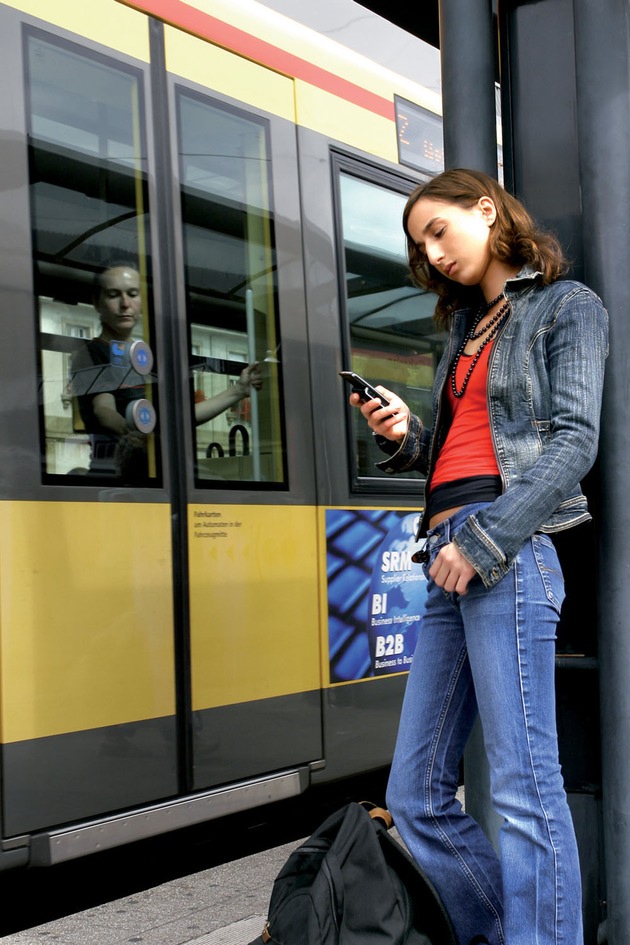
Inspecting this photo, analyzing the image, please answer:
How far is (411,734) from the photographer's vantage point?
2.17 metres

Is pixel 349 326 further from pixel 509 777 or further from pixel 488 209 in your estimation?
pixel 509 777

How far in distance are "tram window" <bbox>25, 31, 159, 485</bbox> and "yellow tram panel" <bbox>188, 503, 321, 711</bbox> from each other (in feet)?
1.18

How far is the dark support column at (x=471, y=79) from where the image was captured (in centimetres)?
247

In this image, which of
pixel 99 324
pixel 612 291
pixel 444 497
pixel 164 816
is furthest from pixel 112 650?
pixel 612 291

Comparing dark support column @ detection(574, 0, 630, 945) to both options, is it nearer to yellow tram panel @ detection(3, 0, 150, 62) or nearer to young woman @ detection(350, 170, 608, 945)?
young woman @ detection(350, 170, 608, 945)

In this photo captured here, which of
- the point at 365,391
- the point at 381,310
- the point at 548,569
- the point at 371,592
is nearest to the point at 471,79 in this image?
the point at 365,391

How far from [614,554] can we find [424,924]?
812 mm

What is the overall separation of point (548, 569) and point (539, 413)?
0.94 ft

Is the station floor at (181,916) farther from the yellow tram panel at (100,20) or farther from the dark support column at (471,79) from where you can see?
the yellow tram panel at (100,20)

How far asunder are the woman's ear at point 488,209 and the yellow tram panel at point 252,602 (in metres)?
1.71

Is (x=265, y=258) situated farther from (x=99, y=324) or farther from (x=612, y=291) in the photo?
(x=612, y=291)

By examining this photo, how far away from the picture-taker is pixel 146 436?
3484 mm

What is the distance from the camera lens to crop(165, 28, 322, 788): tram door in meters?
3.61

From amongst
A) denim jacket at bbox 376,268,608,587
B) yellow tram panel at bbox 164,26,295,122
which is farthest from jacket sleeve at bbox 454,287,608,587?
yellow tram panel at bbox 164,26,295,122
